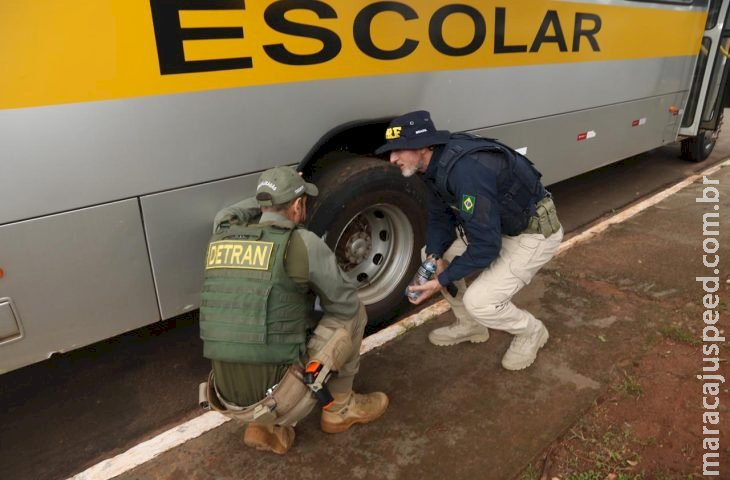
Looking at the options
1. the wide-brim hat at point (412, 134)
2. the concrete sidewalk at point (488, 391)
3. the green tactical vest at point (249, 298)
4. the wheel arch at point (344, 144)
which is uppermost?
the wide-brim hat at point (412, 134)

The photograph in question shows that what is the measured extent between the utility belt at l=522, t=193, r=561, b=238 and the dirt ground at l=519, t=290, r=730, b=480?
920mm

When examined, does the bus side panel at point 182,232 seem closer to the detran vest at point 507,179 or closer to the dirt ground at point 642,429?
the detran vest at point 507,179

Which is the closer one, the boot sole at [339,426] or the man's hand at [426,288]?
the boot sole at [339,426]

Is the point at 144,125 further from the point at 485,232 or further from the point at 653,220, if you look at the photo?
the point at 653,220

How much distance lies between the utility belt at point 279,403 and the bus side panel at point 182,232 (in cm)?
66

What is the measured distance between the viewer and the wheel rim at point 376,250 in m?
3.46

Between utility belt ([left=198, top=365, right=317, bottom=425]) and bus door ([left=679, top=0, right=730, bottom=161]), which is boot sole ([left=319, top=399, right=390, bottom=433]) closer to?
utility belt ([left=198, top=365, right=317, bottom=425])

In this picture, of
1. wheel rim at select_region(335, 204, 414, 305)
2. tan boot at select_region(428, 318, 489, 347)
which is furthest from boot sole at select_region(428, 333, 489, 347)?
wheel rim at select_region(335, 204, 414, 305)

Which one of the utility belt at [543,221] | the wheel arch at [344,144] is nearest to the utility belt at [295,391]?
the wheel arch at [344,144]

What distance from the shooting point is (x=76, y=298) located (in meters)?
2.44

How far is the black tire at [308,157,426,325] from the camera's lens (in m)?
3.10

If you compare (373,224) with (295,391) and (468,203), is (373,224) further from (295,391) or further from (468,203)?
(295,391)

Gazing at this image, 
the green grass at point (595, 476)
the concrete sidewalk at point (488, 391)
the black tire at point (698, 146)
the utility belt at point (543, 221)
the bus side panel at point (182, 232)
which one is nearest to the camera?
the green grass at point (595, 476)

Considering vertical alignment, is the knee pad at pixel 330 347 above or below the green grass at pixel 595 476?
above
